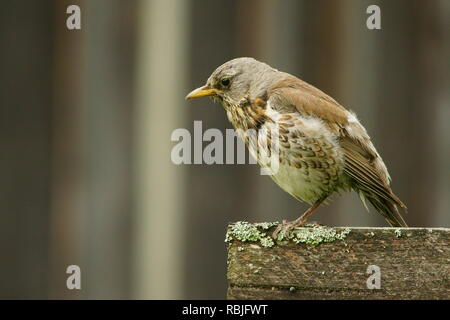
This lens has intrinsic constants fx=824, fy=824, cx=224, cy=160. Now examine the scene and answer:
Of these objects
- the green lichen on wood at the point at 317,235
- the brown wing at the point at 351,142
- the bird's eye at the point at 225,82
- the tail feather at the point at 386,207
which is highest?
the bird's eye at the point at 225,82

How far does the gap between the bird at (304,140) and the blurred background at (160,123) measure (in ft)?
3.25

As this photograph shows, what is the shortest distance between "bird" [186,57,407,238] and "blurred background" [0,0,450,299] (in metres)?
0.99

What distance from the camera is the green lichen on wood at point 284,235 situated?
249cm

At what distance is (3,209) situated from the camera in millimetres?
5039

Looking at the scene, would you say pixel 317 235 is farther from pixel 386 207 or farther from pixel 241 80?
pixel 241 80

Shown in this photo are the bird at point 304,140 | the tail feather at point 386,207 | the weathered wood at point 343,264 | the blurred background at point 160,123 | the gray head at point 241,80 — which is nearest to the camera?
the weathered wood at point 343,264

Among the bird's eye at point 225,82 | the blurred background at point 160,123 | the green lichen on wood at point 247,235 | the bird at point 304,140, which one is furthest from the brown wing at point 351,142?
the green lichen on wood at point 247,235

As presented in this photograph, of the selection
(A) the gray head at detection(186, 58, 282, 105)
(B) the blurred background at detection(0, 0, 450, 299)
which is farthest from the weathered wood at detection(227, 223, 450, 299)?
(B) the blurred background at detection(0, 0, 450, 299)

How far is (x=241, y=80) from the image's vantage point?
400cm

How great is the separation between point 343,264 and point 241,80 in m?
1.71

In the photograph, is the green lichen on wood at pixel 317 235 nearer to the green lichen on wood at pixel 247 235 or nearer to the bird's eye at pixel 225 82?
the green lichen on wood at pixel 247 235

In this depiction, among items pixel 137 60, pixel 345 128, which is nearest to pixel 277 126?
pixel 345 128

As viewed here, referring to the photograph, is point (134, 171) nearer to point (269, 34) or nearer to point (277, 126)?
point (269, 34)

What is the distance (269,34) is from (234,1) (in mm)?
295
